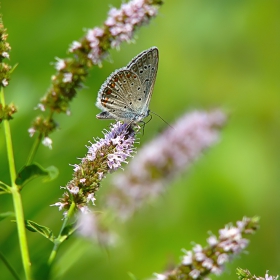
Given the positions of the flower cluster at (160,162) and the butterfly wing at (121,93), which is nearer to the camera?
the flower cluster at (160,162)

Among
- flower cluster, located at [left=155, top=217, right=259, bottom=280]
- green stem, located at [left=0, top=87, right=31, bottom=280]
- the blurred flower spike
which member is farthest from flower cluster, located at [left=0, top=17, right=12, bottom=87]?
flower cluster, located at [left=155, top=217, right=259, bottom=280]

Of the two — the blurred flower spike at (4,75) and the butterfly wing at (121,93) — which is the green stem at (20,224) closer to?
the blurred flower spike at (4,75)

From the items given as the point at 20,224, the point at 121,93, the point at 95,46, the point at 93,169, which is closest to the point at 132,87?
the point at 121,93

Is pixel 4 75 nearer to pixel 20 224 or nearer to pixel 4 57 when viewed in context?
pixel 4 57

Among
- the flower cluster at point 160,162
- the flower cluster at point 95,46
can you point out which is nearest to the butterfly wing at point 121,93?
the flower cluster at point 95,46

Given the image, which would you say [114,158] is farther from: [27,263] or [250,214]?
[250,214]

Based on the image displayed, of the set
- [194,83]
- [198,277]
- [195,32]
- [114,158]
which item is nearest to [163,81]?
[194,83]
